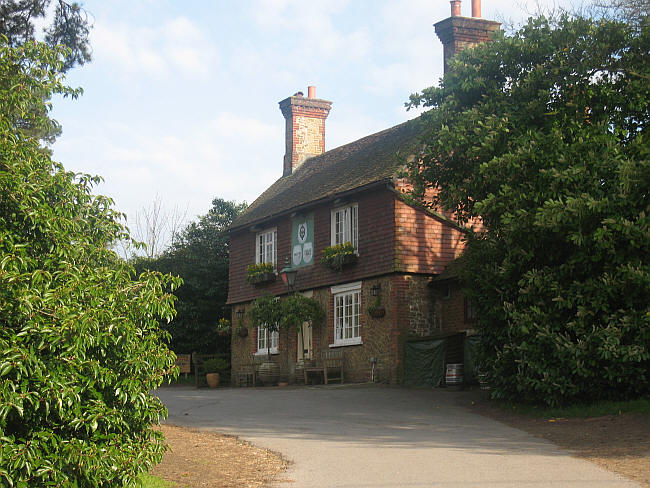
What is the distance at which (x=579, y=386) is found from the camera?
48.8 feet

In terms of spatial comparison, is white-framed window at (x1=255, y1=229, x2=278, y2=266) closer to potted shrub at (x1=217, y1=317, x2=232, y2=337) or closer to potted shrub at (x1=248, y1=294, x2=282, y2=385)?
potted shrub at (x1=248, y1=294, x2=282, y2=385)

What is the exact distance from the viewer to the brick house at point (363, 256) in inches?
949

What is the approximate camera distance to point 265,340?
98.5ft

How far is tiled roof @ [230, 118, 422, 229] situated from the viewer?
25.8 m

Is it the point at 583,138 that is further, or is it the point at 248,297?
the point at 248,297

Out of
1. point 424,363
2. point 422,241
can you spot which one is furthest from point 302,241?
point 424,363

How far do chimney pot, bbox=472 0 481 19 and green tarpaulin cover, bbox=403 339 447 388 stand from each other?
440 inches

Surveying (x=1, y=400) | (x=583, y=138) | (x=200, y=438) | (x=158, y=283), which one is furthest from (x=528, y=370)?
(x=1, y=400)

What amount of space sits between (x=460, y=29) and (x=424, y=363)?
1101 centimetres

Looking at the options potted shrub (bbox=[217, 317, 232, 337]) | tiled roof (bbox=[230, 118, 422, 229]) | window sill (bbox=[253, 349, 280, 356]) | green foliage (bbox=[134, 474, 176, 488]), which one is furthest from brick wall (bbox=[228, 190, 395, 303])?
green foliage (bbox=[134, 474, 176, 488])

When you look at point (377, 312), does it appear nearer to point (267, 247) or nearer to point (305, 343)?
point (305, 343)

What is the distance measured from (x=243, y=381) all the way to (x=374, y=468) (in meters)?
20.7

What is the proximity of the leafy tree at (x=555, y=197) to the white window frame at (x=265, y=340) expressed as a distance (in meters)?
12.7

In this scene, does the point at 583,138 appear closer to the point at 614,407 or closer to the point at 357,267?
the point at 614,407
